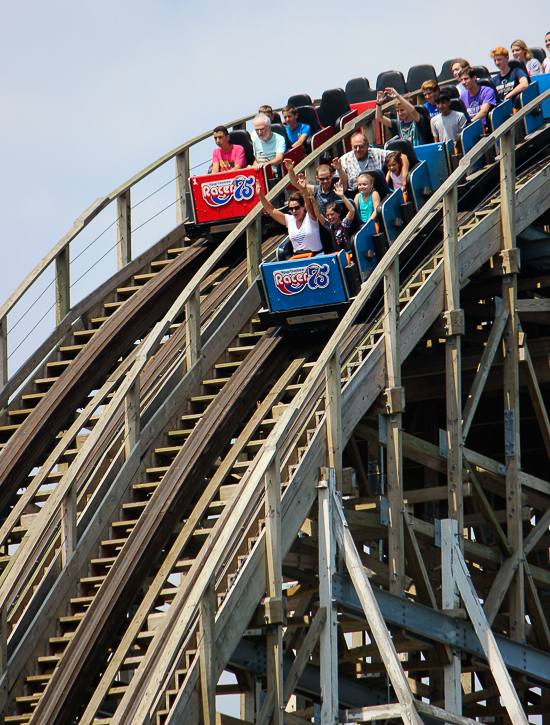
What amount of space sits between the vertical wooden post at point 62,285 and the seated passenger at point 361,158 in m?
3.37

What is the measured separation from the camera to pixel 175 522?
9.75 m

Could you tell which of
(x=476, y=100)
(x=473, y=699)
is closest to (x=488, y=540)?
(x=473, y=699)

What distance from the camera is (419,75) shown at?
18.0 meters

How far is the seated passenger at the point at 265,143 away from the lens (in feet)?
47.2

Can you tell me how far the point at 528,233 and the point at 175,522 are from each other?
221 inches

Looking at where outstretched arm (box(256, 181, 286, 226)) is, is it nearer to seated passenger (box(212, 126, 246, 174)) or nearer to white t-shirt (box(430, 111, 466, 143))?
seated passenger (box(212, 126, 246, 174))

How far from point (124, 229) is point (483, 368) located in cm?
503

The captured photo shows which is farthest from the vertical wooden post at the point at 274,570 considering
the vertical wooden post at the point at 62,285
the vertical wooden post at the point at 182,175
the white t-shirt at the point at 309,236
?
the vertical wooden post at the point at 182,175

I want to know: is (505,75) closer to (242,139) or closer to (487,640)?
(242,139)

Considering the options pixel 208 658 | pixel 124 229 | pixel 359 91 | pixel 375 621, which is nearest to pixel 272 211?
pixel 124 229

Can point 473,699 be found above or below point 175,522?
below

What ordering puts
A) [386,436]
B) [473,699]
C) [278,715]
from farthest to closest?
[473,699]
[386,436]
[278,715]

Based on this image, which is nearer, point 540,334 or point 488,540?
point 540,334

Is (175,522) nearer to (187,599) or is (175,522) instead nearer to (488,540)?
(187,599)
